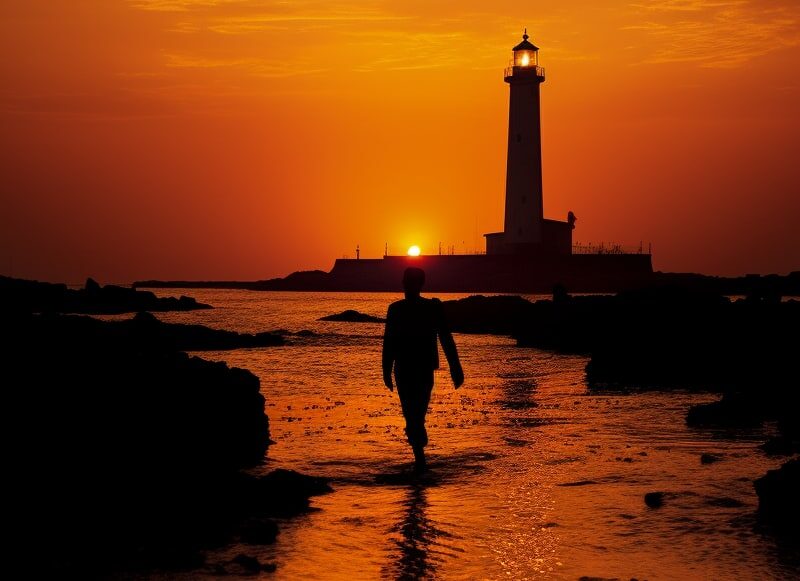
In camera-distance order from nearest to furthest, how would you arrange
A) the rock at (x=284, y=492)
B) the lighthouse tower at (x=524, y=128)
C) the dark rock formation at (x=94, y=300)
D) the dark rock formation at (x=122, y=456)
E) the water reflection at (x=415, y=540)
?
the water reflection at (x=415, y=540) → the dark rock formation at (x=122, y=456) → the rock at (x=284, y=492) → the dark rock formation at (x=94, y=300) → the lighthouse tower at (x=524, y=128)

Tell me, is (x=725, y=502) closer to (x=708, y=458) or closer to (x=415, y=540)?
(x=708, y=458)

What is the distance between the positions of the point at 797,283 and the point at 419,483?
288 feet

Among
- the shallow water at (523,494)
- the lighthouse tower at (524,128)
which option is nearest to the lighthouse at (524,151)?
the lighthouse tower at (524,128)

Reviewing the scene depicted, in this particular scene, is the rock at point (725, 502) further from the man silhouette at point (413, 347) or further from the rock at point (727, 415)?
the rock at point (727, 415)

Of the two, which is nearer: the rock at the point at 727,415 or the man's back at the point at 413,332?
the man's back at the point at 413,332

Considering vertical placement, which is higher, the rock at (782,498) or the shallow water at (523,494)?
the rock at (782,498)

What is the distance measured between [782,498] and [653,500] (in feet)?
4.08

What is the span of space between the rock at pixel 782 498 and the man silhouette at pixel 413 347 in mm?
3236

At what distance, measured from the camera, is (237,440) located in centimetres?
1237

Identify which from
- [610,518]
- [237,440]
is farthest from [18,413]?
[610,518]

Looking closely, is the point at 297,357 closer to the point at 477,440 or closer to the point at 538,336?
the point at 538,336

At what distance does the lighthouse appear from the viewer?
271 ft

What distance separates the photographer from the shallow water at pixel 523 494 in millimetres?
7320

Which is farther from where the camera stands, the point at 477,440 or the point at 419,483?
the point at 477,440
